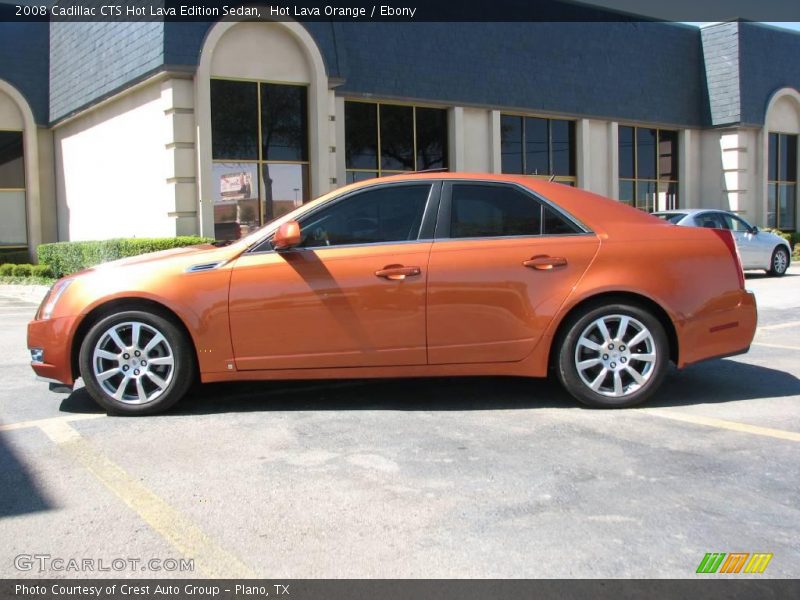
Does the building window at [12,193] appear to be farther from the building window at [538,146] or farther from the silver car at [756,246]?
the silver car at [756,246]

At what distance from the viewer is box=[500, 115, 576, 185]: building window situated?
67.8 ft

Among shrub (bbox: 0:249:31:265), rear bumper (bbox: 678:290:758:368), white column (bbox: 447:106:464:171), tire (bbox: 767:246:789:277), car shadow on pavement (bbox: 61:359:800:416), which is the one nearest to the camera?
rear bumper (bbox: 678:290:758:368)

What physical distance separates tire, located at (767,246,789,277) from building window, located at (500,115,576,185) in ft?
19.8

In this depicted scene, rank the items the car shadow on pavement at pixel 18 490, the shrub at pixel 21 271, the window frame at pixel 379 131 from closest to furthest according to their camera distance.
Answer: the car shadow on pavement at pixel 18 490, the shrub at pixel 21 271, the window frame at pixel 379 131

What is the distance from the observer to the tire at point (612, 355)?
17.4ft

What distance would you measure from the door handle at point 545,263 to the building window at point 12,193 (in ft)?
62.0

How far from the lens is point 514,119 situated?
2075 centimetres

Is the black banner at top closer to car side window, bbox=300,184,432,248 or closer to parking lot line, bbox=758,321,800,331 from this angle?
parking lot line, bbox=758,321,800,331

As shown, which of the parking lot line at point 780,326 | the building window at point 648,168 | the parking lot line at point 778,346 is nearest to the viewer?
the parking lot line at point 778,346

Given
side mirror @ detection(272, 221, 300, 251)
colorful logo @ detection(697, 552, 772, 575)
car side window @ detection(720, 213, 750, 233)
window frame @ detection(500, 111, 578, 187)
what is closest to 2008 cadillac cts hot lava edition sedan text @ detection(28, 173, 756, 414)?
side mirror @ detection(272, 221, 300, 251)

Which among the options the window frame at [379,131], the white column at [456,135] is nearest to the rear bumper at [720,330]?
the window frame at [379,131]

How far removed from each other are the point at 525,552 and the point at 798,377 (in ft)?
14.2

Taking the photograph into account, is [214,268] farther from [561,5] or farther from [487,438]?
[561,5]

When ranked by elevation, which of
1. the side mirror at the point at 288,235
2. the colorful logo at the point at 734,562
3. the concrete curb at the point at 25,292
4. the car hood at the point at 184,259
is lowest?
the colorful logo at the point at 734,562
